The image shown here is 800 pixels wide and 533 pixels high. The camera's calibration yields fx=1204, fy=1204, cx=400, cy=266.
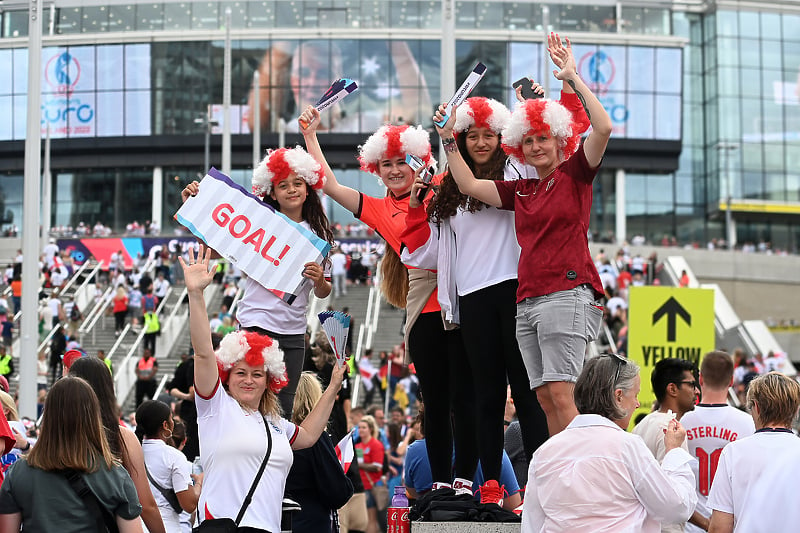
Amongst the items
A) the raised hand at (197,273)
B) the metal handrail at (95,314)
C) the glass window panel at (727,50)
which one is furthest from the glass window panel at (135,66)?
the raised hand at (197,273)

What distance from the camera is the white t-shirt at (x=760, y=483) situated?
5.28 m

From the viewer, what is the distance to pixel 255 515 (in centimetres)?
543

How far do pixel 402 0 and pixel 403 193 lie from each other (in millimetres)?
54820

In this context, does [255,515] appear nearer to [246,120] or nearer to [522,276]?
[522,276]

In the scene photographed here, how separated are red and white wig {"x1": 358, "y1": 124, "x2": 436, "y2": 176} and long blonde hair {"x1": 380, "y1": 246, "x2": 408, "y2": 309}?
0.56 meters

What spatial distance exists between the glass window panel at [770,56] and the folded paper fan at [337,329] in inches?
2521

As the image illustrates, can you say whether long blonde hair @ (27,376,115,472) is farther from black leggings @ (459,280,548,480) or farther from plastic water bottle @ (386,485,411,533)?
black leggings @ (459,280,548,480)

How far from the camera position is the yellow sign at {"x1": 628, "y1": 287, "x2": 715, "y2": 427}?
1283 centimetres

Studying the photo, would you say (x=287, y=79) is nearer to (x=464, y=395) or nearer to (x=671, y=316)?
(x=671, y=316)

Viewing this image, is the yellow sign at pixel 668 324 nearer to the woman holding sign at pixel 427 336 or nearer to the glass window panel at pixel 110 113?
the woman holding sign at pixel 427 336

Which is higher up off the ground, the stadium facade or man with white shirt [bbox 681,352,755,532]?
the stadium facade

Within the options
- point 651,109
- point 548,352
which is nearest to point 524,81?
point 548,352

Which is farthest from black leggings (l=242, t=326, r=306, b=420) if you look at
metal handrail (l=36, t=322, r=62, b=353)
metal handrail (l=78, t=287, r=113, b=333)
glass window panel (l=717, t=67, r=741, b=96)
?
glass window panel (l=717, t=67, r=741, b=96)

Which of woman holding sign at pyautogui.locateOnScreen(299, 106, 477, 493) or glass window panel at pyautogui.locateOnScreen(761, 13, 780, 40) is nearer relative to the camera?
woman holding sign at pyautogui.locateOnScreen(299, 106, 477, 493)
